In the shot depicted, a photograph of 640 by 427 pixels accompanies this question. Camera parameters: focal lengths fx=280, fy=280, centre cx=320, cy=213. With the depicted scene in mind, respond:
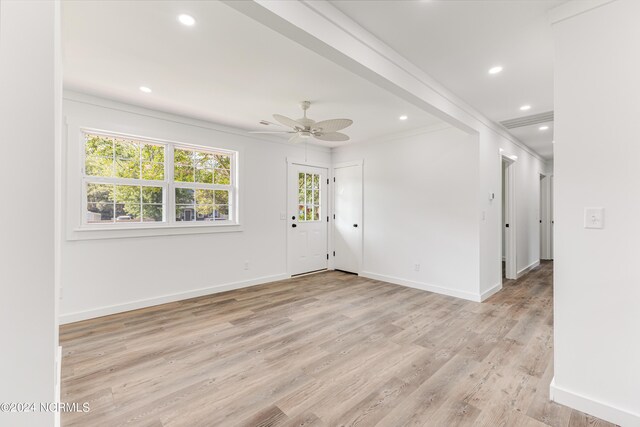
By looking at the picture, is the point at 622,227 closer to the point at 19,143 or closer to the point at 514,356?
the point at 514,356

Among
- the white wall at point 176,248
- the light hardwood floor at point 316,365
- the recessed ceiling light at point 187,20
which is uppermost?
the recessed ceiling light at point 187,20

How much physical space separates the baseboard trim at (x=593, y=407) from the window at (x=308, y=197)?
13.9 feet

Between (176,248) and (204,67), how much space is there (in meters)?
2.42

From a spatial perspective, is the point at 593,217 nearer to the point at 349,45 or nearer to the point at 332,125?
the point at 349,45

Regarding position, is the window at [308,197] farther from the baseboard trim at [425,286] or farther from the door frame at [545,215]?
the door frame at [545,215]

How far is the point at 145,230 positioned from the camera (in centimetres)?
360

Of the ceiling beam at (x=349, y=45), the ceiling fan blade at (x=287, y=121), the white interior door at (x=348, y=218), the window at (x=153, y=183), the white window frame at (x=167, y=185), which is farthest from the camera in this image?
the white interior door at (x=348, y=218)

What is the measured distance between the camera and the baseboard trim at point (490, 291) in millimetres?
3872

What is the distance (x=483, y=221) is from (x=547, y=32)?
2423mm

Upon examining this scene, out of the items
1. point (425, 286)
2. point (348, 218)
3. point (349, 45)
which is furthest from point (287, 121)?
point (425, 286)

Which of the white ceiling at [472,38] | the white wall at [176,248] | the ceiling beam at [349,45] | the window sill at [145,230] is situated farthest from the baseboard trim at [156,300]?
the white ceiling at [472,38]

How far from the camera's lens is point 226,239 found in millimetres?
4352

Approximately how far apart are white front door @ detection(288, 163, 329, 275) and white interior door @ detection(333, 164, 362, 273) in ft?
0.83

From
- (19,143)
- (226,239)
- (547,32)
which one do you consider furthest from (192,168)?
(547,32)
